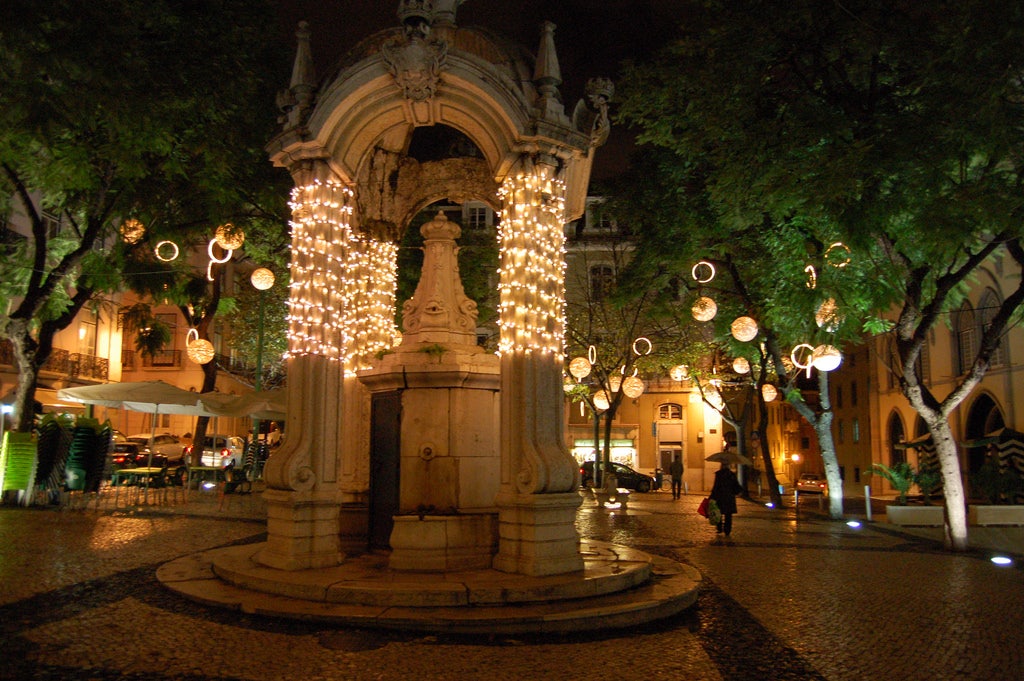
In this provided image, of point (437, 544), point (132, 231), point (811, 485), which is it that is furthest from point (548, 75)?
point (811, 485)

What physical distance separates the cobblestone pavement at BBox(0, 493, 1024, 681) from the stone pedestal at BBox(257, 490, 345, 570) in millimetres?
1227

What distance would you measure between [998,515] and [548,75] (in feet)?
52.7

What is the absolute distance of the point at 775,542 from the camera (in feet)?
51.9

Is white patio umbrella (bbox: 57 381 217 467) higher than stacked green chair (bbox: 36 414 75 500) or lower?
higher

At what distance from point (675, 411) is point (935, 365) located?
15.7 metres

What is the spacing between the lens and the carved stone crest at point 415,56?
1002 cm

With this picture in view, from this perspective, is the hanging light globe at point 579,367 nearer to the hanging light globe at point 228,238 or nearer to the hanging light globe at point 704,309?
the hanging light globe at point 704,309

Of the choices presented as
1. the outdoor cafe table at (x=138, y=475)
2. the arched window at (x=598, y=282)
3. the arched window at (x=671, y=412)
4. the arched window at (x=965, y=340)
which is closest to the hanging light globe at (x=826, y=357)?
the arched window at (x=598, y=282)

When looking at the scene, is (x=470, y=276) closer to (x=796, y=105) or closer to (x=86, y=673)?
(x=796, y=105)

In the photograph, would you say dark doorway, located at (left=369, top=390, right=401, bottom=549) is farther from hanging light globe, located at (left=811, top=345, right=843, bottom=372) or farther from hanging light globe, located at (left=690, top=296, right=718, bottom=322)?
hanging light globe, located at (left=811, top=345, right=843, bottom=372)

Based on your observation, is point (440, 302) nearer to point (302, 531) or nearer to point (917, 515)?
point (302, 531)

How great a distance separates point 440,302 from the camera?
1124 cm

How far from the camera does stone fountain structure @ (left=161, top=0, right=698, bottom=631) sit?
9.23 meters

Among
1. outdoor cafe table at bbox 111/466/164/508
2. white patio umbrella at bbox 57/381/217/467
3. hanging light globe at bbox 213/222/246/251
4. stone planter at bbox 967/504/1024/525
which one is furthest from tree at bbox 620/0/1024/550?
outdoor cafe table at bbox 111/466/164/508
